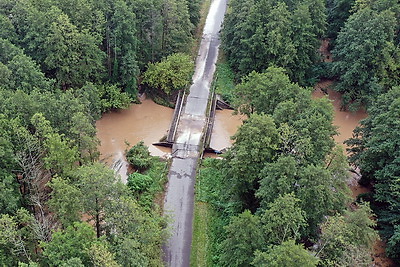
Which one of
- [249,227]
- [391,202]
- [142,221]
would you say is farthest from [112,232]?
[391,202]

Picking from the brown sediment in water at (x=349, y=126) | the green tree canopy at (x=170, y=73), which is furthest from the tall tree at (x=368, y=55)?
the green tree canopy at (x=170, y=73)

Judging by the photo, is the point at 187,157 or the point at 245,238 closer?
the point at 245,238

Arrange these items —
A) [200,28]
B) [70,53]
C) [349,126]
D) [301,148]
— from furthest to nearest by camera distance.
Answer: [200,28] < [349,126] < [70,53] < [301,148]

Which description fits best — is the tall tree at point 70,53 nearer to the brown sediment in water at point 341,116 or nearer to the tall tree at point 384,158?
the brown sediment in water at point 341,116

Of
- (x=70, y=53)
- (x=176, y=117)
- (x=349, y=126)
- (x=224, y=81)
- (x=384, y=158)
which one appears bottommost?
(x=176, y=117)

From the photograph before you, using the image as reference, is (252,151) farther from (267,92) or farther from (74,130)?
(74,130)

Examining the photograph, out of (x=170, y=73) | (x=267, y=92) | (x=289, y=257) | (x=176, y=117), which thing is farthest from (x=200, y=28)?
(x=289, y=257)
